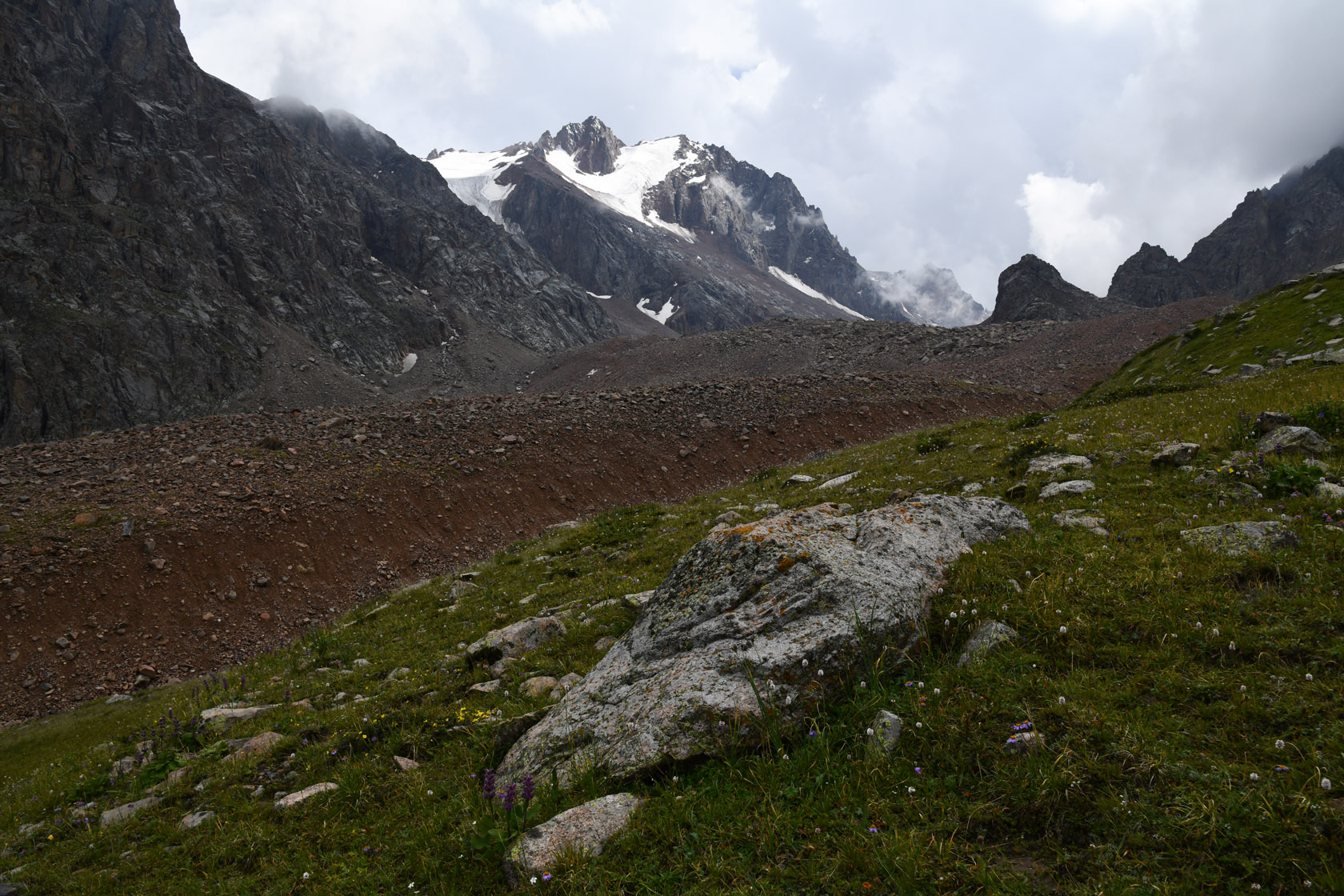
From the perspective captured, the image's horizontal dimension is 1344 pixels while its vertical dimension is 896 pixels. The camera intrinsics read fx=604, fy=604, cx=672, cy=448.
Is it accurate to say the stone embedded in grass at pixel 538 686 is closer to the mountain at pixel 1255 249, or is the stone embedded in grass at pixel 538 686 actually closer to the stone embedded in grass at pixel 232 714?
the stone embedded in grass at pixel 232 714

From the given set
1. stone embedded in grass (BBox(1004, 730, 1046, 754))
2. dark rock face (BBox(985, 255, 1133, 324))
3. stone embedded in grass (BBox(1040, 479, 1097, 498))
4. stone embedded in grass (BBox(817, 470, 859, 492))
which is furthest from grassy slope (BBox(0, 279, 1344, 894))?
dark rock face (BBox(985, 255, 1133, 324))

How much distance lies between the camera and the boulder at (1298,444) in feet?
29.5

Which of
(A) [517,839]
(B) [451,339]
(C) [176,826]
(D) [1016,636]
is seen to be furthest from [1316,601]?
(B) [451,339]

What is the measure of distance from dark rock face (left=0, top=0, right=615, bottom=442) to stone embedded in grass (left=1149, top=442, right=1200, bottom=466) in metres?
101

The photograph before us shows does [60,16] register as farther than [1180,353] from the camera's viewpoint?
Yes

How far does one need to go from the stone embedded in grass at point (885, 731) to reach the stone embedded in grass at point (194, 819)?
7259mm

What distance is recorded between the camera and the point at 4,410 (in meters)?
69.3

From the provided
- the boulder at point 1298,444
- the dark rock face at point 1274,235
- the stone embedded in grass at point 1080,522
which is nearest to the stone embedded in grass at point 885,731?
the stone embedded in grass at point 1080,522

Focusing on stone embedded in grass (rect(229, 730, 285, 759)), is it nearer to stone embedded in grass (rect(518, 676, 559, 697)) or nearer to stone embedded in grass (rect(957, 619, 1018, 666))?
stone embedded in grass (rect(518, 676, 559, 697))

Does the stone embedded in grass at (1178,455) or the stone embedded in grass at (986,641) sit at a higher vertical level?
the stone embedded in grass at (1178,455)

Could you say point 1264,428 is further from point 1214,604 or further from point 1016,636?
point 1016,636

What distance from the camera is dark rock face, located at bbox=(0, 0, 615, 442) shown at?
76.6 meters

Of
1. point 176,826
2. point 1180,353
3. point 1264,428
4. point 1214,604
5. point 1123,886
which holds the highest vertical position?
point 1180,353

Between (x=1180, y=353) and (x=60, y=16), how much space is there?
6576 inches
